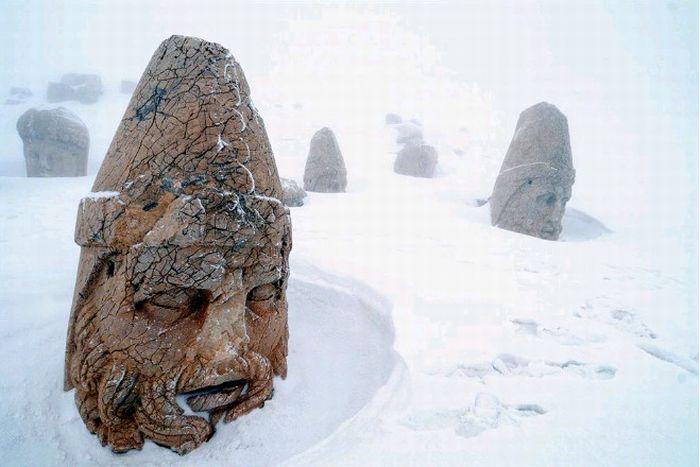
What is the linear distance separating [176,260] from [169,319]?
0.33 meters

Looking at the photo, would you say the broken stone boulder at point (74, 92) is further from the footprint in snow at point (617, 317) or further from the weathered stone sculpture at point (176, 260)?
the footprint in snow at point (617, 317)

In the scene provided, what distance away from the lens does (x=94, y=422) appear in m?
1.78

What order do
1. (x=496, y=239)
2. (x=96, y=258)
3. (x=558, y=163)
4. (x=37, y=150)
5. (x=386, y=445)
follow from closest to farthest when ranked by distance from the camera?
(x=386, y=445)
(x=96, y=258)
(x=496, y=239)
(x=558, y=163)
(x=37, y=150)

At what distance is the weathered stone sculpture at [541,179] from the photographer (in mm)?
6453

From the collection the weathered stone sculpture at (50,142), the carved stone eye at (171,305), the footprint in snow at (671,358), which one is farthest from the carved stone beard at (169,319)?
the weathered stone sculpture at (50,142)

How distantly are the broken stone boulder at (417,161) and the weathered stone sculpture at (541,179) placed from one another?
6.43 m

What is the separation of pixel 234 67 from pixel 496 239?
159 inches

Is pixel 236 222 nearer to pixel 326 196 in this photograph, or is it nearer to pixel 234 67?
pixel 234 67

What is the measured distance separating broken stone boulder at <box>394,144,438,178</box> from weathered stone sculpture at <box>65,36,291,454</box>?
11.6 m

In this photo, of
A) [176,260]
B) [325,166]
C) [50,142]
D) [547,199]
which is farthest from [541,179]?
[50,142]

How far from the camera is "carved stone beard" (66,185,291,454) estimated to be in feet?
5.61

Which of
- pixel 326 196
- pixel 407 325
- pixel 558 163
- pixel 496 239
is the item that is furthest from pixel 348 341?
pixel 558 163

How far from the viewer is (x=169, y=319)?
5.96 feet

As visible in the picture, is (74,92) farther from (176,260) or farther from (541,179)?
(176,260)
